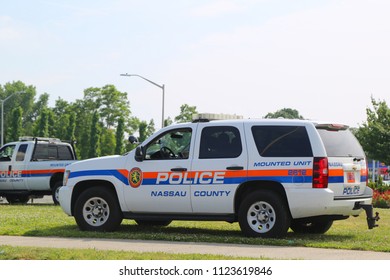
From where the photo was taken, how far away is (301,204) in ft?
40.3

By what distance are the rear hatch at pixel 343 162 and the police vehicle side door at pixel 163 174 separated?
2.38 metres

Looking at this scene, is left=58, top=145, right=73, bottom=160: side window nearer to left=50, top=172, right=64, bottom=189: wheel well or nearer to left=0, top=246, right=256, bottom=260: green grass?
left=50, top=172, right=64, bottom=189: wheel well

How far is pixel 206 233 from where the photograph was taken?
13883 mm

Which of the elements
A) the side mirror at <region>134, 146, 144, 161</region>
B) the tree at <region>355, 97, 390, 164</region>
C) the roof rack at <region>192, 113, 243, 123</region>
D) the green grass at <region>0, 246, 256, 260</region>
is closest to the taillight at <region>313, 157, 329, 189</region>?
the roof rack at <region>192, 113, 243, 123</region>

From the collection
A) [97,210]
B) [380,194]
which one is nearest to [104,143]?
[380,194]

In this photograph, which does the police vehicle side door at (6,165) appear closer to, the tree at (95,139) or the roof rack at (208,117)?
the roof rack at (208,117)

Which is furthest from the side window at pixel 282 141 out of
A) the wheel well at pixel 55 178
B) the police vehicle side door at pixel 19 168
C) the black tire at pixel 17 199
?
the black tire at pixel 17 199

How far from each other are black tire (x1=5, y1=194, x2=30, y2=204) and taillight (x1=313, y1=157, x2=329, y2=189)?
47.1ft

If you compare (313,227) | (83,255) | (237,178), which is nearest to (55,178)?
(313,227)

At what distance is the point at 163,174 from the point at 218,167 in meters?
1.07

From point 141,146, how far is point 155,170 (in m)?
0.52

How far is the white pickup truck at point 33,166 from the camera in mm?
23875

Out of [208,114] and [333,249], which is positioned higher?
[208,114]
